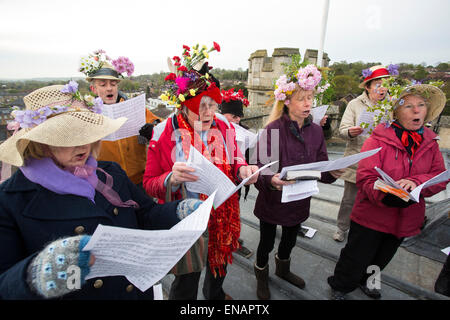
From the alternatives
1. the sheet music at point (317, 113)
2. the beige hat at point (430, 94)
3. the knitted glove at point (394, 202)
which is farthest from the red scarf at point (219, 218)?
the beige hat at point (430, 94)

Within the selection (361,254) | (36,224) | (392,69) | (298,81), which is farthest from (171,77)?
(392,69)

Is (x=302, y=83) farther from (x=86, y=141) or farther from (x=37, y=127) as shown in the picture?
(x=37, y=127)

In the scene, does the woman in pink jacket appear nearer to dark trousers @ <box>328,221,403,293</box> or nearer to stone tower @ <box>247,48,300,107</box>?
dark trousers @ <box>328,221,403,293</box>

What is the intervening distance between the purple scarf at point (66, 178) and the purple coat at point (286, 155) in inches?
55.7

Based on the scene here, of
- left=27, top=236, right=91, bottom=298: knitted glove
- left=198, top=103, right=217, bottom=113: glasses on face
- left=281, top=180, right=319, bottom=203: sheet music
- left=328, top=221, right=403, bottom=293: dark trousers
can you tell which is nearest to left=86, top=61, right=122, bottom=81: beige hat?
left=198, top=103, right=217, bottom=113: glasses on face

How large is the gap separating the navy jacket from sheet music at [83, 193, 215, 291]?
0.25 m

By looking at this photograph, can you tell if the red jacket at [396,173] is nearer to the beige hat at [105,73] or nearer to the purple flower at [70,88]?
the purple flower at [70,88]

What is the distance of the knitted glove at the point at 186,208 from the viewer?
1.42 meters

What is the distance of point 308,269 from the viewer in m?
2.75

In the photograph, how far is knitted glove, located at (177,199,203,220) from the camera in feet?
4.66

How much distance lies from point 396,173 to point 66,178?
2.55 meters

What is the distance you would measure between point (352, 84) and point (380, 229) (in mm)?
29110
